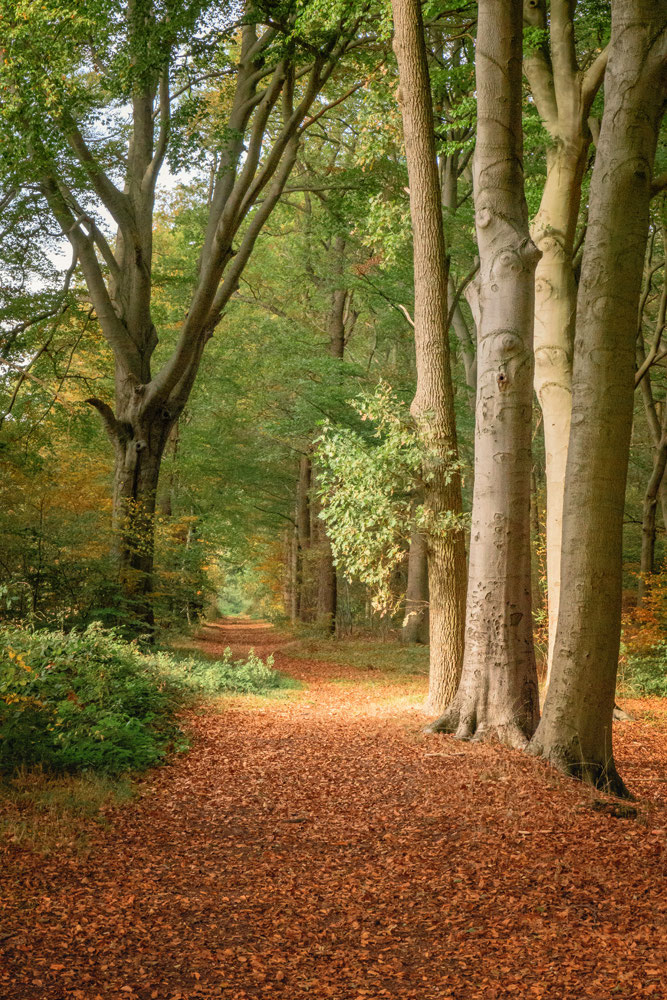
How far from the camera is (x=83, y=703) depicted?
7.02 metres

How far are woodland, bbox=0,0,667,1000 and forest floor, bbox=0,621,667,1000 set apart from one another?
0.08 feet

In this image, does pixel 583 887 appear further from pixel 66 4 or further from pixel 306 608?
pixel 306 608

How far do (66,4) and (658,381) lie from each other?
50.3 ft

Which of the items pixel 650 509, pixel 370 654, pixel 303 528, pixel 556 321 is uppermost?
pixel 556 321

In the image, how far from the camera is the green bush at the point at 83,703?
5.92 m

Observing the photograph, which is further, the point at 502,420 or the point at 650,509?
the point at 650,509

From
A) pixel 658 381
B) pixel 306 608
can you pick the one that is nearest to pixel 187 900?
pixel 658 381

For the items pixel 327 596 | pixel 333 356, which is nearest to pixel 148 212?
pixel 333 356

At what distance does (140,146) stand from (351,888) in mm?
14431

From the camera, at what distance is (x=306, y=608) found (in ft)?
93.0

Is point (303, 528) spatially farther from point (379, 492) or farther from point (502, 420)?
point (502, 420)

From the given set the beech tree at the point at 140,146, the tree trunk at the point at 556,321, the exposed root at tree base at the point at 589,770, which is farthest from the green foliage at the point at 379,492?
the beech tree at the point at 140,146

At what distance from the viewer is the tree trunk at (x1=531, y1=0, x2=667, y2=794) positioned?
601 cm

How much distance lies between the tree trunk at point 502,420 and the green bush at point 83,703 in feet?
10.1
